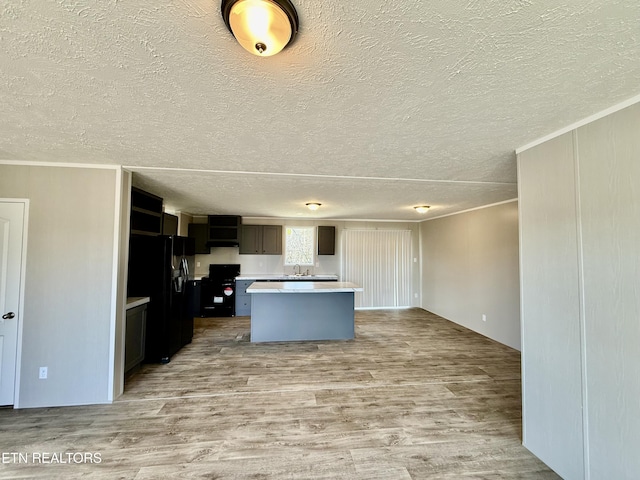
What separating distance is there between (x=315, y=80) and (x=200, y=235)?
5787 millimetres

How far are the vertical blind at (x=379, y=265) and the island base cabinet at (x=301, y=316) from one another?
2.31 meters

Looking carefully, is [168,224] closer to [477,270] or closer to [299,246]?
[299,246]

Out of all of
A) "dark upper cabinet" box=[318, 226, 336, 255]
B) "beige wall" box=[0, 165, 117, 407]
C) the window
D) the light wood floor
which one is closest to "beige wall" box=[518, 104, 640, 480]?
the light wood floor

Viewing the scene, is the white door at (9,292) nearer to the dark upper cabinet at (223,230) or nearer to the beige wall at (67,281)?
the beige wall at (67,281)

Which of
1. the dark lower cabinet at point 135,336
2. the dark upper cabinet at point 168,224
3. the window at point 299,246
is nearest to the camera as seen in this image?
the dark lower cabinet at point 135,336

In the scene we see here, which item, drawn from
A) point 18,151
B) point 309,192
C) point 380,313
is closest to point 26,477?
point 18,151

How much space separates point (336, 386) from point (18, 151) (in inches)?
144

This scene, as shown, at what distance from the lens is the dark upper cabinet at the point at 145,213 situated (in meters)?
3.22

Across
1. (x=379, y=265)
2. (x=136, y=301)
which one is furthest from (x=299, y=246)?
(x=136, y=301)

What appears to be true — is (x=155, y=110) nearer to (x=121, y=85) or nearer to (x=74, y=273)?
(x=121, y=85)

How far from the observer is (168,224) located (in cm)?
436

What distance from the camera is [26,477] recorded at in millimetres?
1761

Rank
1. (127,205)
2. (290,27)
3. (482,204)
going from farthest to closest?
(482,204) → (127,205) → (290,27)

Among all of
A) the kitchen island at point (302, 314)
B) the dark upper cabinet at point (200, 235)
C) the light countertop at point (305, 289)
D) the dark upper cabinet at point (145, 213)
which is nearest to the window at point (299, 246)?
the dark upper cabinet at point (200, 235)
